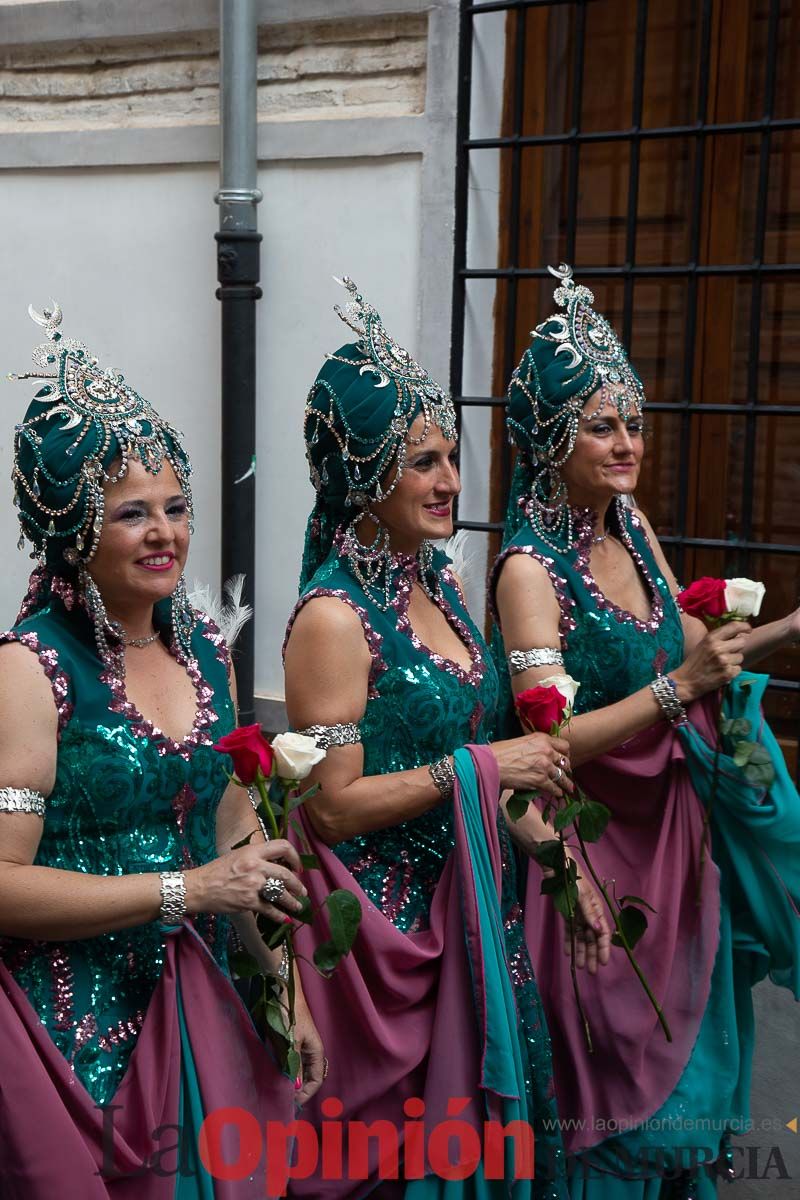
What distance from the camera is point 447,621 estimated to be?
302 centimetres

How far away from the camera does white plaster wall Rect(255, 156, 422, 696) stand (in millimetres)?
5105

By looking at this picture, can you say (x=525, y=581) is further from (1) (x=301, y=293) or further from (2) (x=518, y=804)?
(1) (x=301, y=293)

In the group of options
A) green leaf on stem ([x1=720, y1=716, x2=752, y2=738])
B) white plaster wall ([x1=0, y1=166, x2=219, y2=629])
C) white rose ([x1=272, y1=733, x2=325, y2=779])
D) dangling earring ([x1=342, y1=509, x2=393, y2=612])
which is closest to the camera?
white rose ([x1=272, y1=733, x2=325, y2=779])

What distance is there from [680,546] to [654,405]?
0.50m

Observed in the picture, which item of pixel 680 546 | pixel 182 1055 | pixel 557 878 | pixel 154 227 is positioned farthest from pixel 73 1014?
pixel 154 227

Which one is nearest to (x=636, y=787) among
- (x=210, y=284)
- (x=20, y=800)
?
(x=20, y=800)

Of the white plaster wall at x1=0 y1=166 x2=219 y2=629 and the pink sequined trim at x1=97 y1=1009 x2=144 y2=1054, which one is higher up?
the white plaster wall at x1=0 y1=166 x2=219 y2=629

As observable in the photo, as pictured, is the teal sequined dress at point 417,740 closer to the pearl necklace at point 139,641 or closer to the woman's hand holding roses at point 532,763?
the woman's hand holding roses at point 532,763

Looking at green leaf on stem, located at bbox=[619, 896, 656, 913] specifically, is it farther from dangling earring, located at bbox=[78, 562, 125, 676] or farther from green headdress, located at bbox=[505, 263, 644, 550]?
dangling earring, located at bbox=[78, 562, 125, 676]

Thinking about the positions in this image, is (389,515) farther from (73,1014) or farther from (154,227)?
(154,227)

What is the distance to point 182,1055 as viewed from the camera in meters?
2.30

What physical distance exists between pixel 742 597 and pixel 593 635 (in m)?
0.35

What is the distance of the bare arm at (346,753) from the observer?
2693mm

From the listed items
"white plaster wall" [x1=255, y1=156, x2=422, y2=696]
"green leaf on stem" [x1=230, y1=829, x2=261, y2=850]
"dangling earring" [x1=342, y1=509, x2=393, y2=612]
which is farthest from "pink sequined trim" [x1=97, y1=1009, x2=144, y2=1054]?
"white plaster wall" [x1=255, y1=156, x2=422, y2=696]
